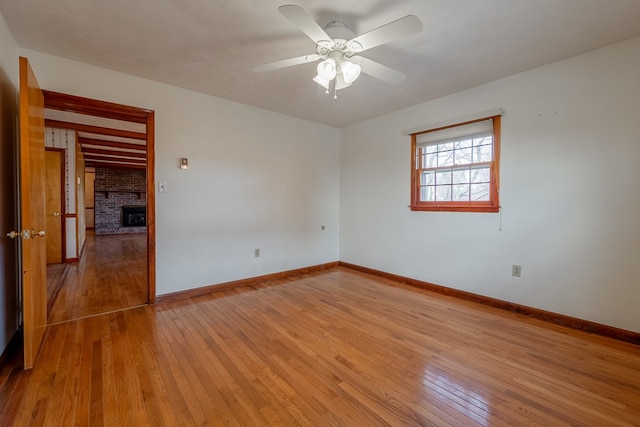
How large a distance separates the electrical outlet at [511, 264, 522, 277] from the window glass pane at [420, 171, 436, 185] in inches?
53.4

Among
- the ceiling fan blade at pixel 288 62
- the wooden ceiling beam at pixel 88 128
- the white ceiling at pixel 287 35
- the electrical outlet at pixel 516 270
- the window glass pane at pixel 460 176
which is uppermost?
the white ceiling at pixel 287 35

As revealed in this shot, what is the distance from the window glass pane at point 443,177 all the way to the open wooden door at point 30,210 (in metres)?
3.96

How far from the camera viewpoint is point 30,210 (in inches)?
73.6

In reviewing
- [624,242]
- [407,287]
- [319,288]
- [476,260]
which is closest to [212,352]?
[319,288]

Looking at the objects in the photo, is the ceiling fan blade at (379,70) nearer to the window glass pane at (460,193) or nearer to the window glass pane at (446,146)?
the window glass pane at (446,146)

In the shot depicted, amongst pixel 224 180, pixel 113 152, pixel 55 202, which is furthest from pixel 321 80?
pixel 113 152

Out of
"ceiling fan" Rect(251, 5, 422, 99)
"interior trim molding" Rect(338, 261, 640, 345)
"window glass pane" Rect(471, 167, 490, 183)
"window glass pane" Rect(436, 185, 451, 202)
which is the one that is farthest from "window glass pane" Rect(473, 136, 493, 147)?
"interior trim molding" Rect(338, 261, 640, 345)

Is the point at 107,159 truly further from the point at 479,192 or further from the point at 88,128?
the point at 479,192

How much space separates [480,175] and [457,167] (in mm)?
286

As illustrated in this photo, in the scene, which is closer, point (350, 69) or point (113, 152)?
point (350, 69)

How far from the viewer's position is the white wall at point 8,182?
2002 mm

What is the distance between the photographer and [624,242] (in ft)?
7.79

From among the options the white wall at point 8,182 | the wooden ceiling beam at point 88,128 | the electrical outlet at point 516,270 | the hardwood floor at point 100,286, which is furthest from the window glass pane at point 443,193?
the wooden ceiling beam at point 88,128

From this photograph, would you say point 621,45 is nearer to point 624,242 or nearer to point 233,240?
point 624,242
